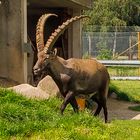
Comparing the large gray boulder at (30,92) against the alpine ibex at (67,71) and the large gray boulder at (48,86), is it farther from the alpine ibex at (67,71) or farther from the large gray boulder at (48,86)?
the alpine ibex at (67,71)

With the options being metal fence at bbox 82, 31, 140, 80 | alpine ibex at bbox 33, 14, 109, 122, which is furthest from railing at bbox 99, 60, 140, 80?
alpine ibex at bbox 33, 14, 109, 122

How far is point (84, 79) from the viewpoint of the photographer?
9555mm

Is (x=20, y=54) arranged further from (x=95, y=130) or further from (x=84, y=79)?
(x=95, y=130)

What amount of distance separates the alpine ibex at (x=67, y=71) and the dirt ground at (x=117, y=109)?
6.55 feet

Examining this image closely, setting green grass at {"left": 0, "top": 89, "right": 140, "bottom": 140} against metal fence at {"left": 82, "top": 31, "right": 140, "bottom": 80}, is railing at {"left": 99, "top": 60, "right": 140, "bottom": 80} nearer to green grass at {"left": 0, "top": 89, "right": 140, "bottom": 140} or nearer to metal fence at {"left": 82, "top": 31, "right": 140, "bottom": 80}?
metal fence at {"left": 82, "top": 31, "right": 140, "bottom": 80}

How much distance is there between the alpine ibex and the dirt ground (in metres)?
2.00

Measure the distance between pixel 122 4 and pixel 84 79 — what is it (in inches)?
1358

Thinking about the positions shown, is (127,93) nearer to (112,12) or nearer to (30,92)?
(30,92)

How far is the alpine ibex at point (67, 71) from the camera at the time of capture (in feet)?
29.7

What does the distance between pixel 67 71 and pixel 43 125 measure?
196 centimetres

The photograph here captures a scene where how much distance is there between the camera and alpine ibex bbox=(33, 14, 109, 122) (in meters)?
9.05

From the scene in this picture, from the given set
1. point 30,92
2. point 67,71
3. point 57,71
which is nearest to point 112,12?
point 30,92

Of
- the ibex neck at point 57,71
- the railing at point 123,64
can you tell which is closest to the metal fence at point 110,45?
the railing at point 123,64

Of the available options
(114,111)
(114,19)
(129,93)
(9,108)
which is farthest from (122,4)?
(9,108)
